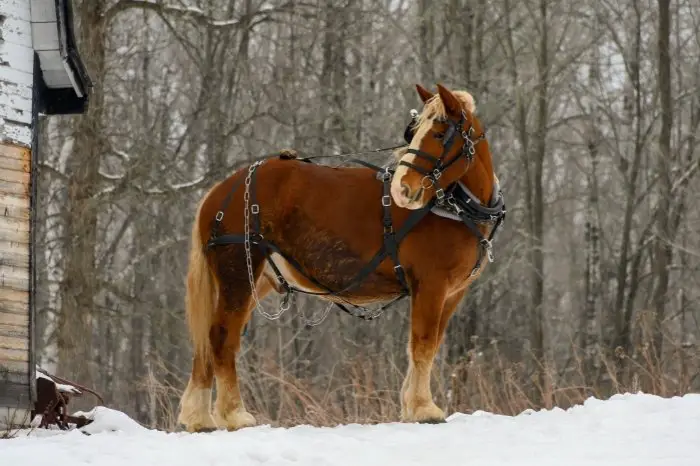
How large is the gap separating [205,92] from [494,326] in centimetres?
818

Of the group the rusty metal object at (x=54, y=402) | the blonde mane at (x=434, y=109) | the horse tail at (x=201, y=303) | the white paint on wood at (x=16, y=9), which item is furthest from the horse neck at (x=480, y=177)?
the white paint on wood at (x=16, y=9)

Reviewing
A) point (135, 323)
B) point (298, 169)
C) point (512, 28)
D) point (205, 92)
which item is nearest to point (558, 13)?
point (512, 28)

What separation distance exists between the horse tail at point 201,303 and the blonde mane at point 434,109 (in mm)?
1816

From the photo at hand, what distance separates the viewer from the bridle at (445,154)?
614cm

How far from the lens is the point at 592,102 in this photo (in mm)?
21406

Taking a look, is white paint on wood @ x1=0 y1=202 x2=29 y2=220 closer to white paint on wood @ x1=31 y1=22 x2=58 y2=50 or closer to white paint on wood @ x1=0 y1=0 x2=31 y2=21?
white paint on wood @ x1=31 y1=22 x2=58 y2=50

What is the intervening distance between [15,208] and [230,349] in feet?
9.06

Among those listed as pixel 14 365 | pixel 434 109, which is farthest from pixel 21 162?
pixel 434 109

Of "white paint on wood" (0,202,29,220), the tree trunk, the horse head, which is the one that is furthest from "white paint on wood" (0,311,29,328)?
the tree trunk

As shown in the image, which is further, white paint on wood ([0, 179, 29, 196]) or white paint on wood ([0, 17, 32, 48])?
white paint on wood ([0, 17, 32, 48])

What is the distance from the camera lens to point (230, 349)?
6.56 metres

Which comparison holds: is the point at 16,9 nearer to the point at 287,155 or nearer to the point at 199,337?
the point at 287,155

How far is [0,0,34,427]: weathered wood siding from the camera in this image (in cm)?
787

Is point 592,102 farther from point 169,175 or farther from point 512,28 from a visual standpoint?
point 169,175
